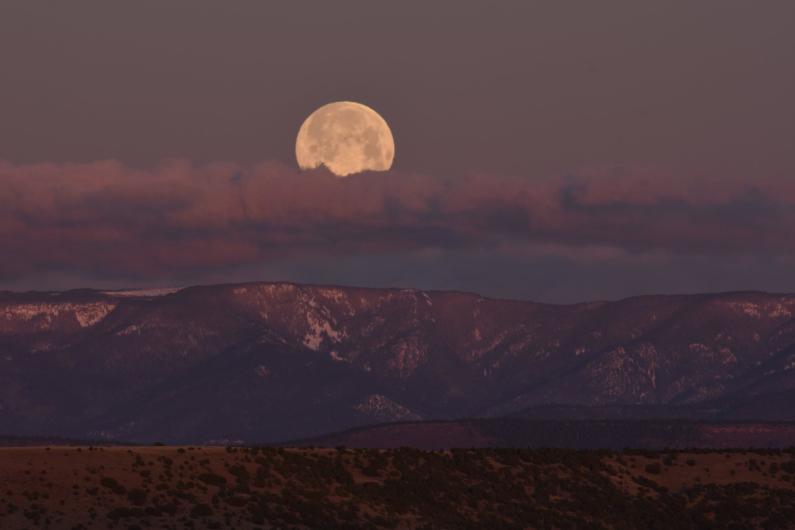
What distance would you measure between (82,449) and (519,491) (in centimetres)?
4173

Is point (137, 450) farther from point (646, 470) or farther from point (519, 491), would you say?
point (646, 470)

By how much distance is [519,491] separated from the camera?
157 metres

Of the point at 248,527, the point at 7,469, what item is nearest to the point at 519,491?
the point at 248,527

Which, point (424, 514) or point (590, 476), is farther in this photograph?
point (590, 476)

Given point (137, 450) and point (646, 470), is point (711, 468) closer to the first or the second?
point (646, 470)

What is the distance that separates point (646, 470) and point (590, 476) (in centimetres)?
833

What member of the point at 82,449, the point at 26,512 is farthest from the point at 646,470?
the point at 26,512

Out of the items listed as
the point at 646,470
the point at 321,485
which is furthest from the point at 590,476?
the point at 321,485

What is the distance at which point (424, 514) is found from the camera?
144 m

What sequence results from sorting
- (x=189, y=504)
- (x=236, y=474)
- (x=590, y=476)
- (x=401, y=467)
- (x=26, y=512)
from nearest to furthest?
(x=26, y=512) < (x=189, y=504) < (x=236, y=474) < (x=401, y=467) < (x=590, y=476)

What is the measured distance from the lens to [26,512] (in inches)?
4902

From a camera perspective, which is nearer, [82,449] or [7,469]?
[7,469]

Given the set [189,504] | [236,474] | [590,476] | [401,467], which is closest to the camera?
[189,504]

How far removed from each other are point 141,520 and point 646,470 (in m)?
63.0
